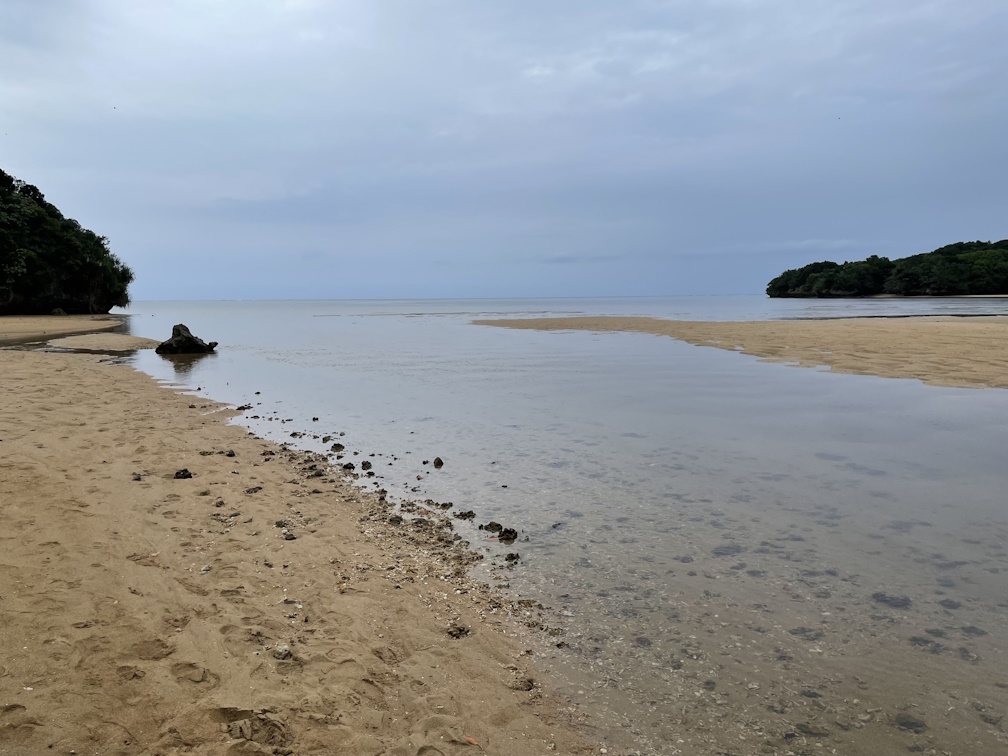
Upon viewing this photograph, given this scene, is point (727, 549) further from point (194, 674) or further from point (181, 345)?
point (181, 345)

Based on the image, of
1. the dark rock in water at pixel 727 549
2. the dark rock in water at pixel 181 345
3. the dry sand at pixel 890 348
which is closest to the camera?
the dark rock in water at pixel 727 549

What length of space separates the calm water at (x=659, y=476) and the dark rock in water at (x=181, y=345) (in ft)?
30.7

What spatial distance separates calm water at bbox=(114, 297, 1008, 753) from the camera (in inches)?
195

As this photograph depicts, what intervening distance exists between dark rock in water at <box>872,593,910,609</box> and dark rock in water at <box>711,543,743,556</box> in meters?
1.24

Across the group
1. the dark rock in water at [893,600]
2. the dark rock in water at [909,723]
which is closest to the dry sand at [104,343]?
the dark rock in water at [893,600]

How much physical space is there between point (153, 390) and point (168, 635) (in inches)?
553

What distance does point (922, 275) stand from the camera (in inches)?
4530

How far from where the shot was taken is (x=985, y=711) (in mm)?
3570

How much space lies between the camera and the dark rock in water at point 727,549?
5918mm

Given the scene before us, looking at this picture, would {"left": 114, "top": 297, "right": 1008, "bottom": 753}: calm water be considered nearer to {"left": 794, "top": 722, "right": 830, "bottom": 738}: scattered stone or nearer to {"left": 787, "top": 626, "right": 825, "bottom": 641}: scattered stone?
{"left": 787, "top": 626, "right": 825, "bottom": 641}: scattered stone

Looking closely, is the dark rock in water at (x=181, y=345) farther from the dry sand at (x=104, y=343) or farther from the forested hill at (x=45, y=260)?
the forested hill at (x=45, y=260)

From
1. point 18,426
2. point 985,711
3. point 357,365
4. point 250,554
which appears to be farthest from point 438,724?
point 357,365

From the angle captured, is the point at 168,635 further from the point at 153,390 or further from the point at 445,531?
the point at 153,390

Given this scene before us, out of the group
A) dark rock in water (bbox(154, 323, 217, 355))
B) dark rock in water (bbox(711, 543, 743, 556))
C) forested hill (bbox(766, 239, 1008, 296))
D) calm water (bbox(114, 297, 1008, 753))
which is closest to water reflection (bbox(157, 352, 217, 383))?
dark rock in water (bbox(154, 323, 217, 355))
